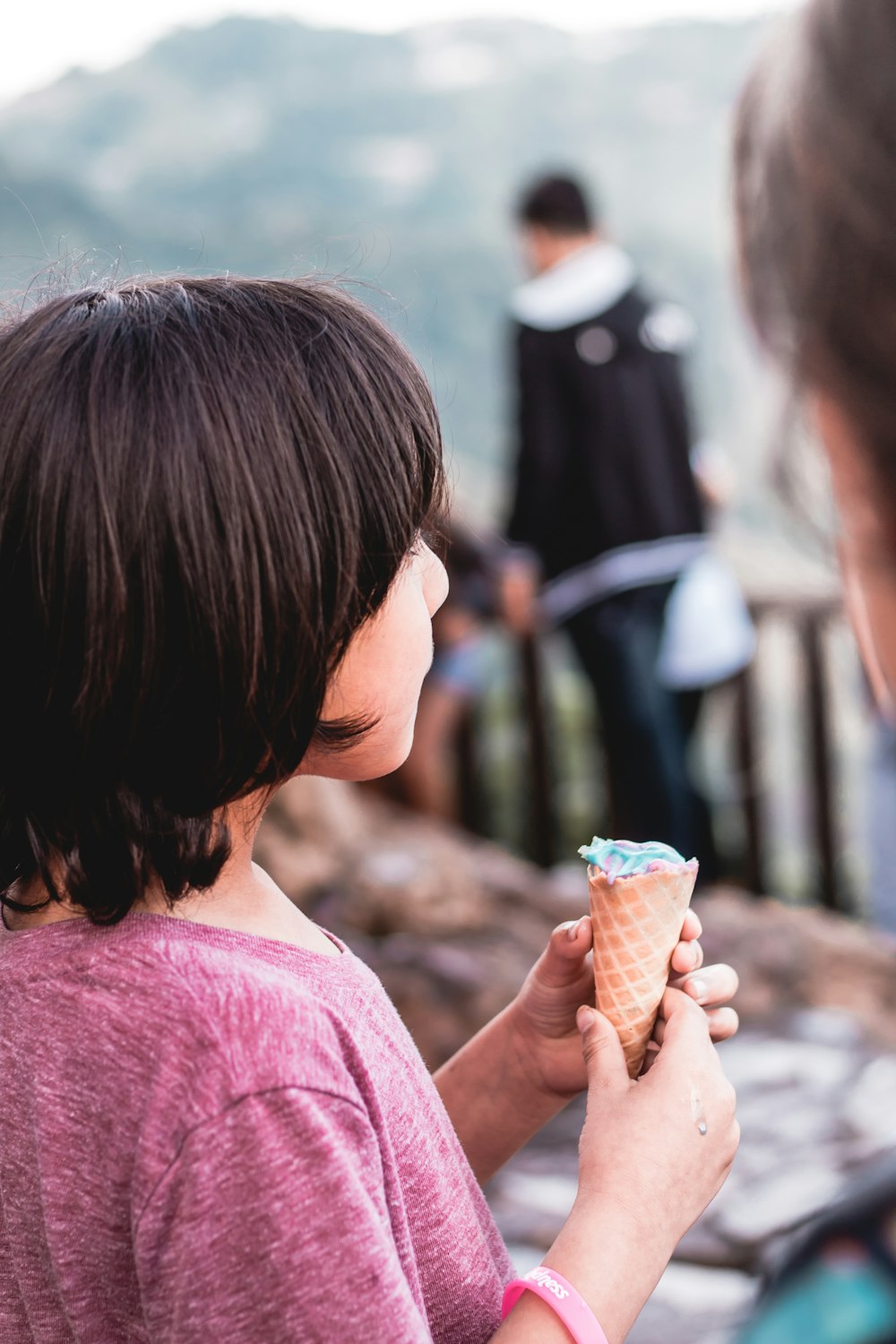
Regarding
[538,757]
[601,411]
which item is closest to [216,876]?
[601,411]

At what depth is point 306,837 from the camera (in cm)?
354

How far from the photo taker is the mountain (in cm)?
544

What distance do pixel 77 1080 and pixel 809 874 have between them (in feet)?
13.5

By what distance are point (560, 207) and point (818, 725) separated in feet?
6.25

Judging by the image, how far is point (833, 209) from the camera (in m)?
0.59

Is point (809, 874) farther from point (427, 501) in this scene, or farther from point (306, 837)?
point (427, 501)

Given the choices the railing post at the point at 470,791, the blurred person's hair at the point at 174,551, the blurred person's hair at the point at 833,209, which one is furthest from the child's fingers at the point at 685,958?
the railing post at the point at 470,791

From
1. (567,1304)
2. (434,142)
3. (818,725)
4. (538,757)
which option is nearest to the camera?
(567,1304)

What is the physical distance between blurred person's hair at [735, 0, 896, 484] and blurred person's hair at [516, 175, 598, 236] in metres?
3.05

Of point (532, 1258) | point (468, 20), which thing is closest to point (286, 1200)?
point (532, 1258)

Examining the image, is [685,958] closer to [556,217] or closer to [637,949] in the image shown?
[637,949]

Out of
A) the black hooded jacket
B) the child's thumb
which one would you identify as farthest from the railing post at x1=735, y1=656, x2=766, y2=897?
the child's thumb

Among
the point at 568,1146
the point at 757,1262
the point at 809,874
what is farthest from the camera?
the point at 809,874

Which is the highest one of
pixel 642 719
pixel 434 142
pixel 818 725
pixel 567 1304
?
pixel 434 142
